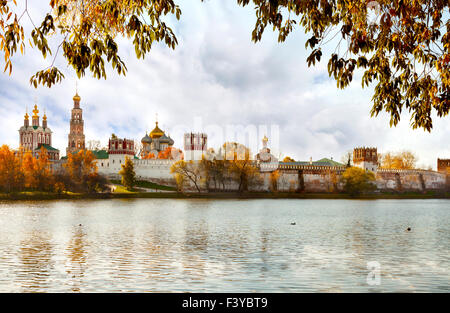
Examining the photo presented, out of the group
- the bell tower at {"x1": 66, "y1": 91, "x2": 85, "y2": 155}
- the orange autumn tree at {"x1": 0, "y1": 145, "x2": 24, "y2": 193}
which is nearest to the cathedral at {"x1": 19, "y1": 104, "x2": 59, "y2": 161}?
the bell tower at {"x1": 66, "y1": 91, "x2": 85, "y2": 155}

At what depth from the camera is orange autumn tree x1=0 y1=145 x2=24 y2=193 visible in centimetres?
4644

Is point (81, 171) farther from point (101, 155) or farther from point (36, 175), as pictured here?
point (101, 155)

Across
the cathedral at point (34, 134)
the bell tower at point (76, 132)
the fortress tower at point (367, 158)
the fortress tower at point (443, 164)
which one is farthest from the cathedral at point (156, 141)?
the fortress tower at point (443, 164)

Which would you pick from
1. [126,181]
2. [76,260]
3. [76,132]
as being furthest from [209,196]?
[76,260]

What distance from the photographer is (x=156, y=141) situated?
89.9 m

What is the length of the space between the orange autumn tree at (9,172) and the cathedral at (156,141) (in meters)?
40.7

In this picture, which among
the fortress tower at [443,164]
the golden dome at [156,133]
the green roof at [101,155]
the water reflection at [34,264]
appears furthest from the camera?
the golden dome at [156,133]

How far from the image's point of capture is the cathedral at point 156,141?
292 ft

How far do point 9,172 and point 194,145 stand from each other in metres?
26.9

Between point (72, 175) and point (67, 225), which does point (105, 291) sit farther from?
point (72, 175)

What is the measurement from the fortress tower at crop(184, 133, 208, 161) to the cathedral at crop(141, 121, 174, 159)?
21010 mm

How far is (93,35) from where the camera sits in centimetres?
550

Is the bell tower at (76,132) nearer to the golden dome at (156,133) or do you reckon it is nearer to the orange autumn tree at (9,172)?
the golden dome at (156,133)

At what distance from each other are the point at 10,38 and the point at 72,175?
171ft
